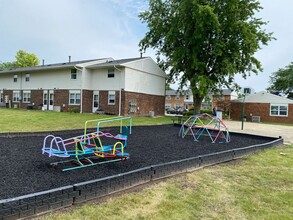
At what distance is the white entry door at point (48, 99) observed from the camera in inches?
1038

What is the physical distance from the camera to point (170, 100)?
5616 cm

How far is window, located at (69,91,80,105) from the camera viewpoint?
24.2 m

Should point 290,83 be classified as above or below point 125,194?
above

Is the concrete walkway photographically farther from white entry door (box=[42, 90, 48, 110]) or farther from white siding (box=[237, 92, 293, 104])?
white entry door (box=[42, 90, 48, 110])

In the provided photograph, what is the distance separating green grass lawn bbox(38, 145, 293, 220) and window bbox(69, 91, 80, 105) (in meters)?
20.7

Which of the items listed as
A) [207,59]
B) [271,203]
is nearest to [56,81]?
[207,59]

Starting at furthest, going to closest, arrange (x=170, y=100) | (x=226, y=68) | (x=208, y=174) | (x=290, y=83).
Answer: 1. (x=170, y=100)
2. (x=290, y=83)
3. (x=226, y=68)
4. (x=208, y=174)

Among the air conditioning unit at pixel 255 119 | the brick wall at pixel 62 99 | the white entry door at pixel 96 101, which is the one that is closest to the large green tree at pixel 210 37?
the air conditioning unit at pixel 255 119

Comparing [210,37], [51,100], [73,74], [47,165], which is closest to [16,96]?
[51,100]

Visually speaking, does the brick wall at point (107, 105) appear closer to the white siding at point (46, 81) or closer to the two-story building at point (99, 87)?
the two-story building at point (99, 87)

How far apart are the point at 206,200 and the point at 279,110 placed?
28297 millimetres

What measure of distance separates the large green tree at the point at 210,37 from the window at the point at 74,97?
10460 millimetres

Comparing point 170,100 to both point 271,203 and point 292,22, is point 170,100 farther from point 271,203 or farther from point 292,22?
point 271,203

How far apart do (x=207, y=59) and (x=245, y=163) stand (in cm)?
1963
